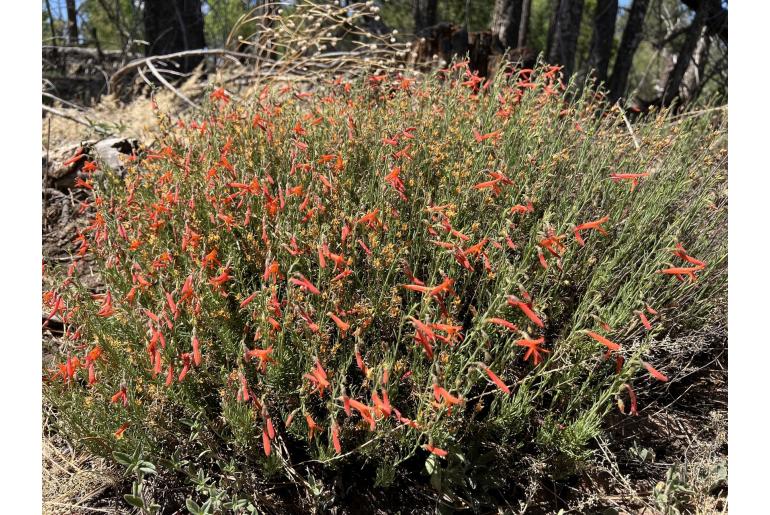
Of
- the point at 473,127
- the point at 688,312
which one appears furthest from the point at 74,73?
the point at 688,312

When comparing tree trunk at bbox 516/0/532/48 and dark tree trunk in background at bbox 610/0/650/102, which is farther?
dark tree trunk in background at bbox 610/0/650/102

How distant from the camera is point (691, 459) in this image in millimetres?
2629

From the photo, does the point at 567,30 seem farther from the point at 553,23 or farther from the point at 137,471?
the point at 137,471

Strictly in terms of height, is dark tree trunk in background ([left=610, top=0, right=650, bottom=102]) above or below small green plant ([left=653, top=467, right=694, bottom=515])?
above

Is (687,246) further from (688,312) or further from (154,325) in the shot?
(154,325)

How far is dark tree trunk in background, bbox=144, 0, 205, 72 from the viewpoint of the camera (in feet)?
25.0

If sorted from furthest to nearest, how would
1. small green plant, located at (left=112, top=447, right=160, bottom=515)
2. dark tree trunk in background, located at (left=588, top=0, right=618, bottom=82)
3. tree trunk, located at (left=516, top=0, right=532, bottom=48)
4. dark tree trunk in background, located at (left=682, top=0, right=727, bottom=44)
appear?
dark tree trunk in background, located at (left=682, top=0, right=727, bottom=44) → dark tree trunk in background, located at (left=588, top=0, right=618, bottom=82) → tree trunk, located at (left=516, top=0, right=532, bottom=48) → small green plant, located at (left=112, top=447, right=160, bottom=515)

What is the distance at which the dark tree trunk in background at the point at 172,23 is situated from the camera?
762 centimetres

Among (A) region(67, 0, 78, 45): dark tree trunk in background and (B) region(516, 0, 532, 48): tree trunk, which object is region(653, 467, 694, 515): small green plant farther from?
(A) region(67, 0, 78, 45): dark tree trunk in background

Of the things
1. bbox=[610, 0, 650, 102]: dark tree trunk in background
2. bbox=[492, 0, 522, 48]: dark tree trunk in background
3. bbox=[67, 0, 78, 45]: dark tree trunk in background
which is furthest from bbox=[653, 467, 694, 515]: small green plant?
bbox=[67, 0, 78, 45]: dark tree trunk in background

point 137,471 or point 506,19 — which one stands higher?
point 506,19

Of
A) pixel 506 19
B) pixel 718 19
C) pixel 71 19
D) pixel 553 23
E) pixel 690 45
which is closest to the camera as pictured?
pixel 506 19

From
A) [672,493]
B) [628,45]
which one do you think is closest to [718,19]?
[628,45]

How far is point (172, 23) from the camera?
7.75 m
